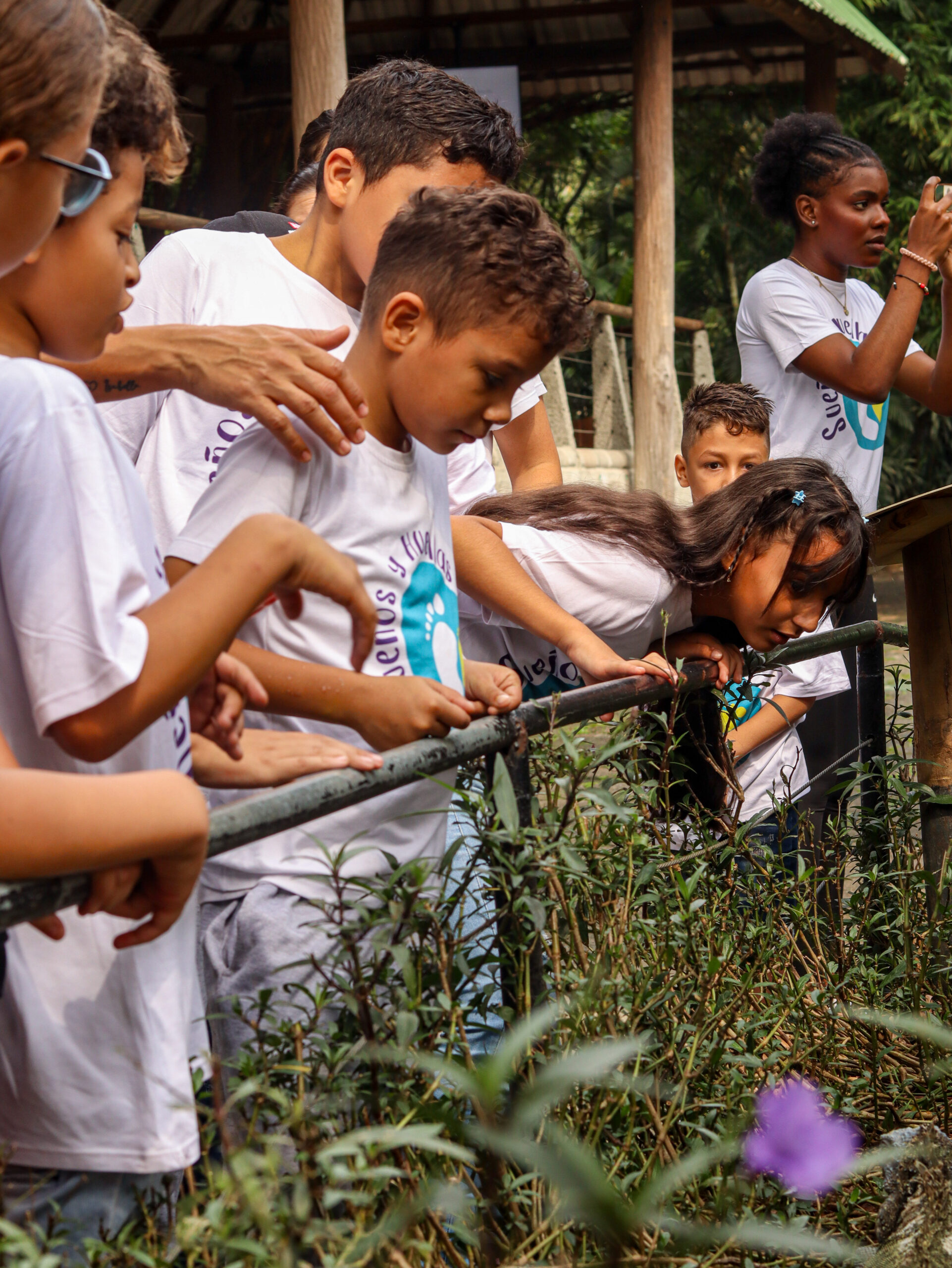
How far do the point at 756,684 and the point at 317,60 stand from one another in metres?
4.84

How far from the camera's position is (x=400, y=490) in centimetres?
178

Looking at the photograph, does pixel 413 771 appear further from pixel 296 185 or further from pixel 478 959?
pixel 296 185

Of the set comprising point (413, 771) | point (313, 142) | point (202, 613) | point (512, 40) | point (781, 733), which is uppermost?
point (512, 40)

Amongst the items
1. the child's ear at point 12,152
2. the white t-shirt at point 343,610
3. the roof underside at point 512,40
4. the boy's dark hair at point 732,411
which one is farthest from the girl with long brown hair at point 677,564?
the roof underside at point 512,40

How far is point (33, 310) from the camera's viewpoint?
1.29 meters

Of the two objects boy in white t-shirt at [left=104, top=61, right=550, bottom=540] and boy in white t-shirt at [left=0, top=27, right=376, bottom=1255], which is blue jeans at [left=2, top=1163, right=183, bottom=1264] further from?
boy in white t-shirt at [left=104, top=61, right=550, bottom=540]

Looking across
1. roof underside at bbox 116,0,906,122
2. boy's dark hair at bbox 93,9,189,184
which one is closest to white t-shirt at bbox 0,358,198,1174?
boy's dark hair at bbox 93,9,189,184

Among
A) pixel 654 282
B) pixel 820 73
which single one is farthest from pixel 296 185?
pixel 820 73

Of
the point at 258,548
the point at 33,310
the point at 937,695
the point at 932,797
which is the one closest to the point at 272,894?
the point at 258,548

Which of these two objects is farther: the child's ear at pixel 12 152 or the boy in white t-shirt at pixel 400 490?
the boy in white t-shirt at pixel 400 490

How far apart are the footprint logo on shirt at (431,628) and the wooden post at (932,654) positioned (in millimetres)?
1413

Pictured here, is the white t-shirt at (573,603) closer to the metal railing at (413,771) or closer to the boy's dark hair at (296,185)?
the metal railing at (413,771)

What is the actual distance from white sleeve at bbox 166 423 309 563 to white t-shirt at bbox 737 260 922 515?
204 cm

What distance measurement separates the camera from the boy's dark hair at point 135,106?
4.60ft
